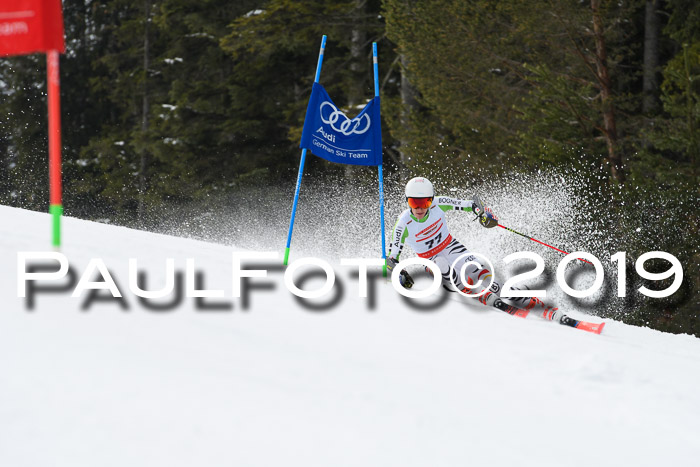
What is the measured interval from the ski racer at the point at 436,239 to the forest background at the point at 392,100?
3.00 m

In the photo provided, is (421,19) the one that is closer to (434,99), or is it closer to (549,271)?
(434,99)

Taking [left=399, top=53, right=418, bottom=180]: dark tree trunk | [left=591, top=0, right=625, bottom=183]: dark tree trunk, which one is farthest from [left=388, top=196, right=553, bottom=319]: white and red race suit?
[left=399, top=53, right=418, bottom=180]: dark tree trunk

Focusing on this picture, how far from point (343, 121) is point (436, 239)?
1.52 metres

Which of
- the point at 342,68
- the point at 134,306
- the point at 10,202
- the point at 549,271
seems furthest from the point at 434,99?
the point at 10,202

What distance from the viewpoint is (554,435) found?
3.46m

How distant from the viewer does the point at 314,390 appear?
3.57m

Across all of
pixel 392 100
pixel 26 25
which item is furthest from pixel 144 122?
pixel 26 25

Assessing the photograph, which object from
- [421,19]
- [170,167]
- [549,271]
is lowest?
[549,271]

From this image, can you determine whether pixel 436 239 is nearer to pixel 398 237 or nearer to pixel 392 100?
pixel 398 237

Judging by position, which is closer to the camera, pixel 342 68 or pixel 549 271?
pixel 549 271

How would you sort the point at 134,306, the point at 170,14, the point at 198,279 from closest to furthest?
the point at 134,306 < the point at 198,279 < the point at 170,14

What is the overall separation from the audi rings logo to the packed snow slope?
2.79 metres

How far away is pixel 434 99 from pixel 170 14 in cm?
1103

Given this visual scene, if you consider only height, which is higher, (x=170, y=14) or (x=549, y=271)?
(x=170, y=14)
